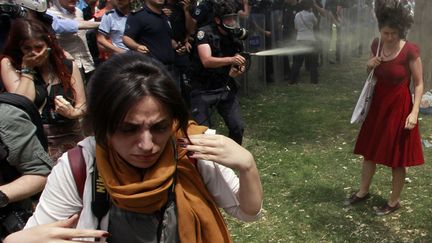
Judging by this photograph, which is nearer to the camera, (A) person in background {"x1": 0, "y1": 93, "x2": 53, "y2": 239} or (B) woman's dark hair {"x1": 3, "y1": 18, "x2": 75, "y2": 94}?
(A) person in background {"x1": 0, "y1": 93, "x2": 53, "y2": 239}

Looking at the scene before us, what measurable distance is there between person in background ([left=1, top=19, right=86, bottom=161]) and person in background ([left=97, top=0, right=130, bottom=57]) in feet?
9.13

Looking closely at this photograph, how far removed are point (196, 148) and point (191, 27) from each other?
504 cm

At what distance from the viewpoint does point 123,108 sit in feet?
4.75

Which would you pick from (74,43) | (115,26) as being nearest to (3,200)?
(74,43)

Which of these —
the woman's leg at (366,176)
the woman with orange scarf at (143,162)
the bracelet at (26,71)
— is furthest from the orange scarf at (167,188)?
the woman's leg at (366,176)

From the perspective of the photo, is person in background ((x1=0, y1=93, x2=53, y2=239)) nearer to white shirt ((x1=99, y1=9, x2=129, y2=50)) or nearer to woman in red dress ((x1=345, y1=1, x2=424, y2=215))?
woman in red dress ((x1=345, y1=1, x2=424, y2=215))

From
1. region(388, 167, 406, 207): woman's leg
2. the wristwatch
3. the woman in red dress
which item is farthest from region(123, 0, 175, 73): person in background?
the wristwatch

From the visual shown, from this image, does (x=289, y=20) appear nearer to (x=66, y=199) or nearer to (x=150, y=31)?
(x=150, y=31)

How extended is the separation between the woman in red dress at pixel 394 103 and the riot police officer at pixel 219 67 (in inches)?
51.7

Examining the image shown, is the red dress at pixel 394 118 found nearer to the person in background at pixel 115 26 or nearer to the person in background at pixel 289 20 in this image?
the person in background at pixel 115 26

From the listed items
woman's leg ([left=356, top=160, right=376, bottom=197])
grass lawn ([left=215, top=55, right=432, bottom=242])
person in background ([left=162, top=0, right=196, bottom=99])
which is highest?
person in background ([left=162, top=0, right=196, bottom=99])

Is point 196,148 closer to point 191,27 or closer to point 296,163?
point 296,163

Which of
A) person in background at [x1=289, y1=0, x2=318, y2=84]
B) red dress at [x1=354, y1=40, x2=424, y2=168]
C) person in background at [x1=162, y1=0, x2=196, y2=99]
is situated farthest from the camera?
person in background at [x1=289, y1=0, x2=318, y2=84]

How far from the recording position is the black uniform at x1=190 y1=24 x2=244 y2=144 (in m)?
4.74
